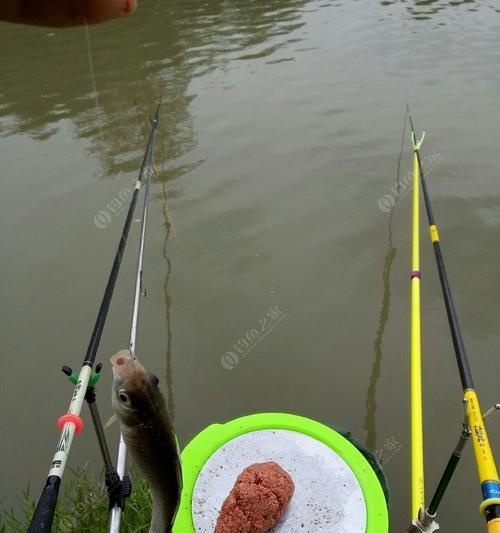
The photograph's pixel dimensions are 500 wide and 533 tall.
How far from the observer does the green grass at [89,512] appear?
2672 mm

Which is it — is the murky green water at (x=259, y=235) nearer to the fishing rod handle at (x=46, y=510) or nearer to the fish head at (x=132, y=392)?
the fishing rod handle at (x=46, y=510)

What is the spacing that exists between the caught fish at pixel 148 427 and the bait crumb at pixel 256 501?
0.74 m

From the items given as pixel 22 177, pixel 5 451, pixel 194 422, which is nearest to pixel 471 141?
pixel 194 422

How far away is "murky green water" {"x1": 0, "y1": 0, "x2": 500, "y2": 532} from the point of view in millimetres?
3787

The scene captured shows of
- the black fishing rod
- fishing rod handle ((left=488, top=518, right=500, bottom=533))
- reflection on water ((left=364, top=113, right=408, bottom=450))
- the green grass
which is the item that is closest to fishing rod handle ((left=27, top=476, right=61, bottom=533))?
the black fishing rod

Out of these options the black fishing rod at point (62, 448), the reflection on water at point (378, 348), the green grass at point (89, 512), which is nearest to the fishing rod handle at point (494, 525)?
the black fishing rod at point (62, 448)

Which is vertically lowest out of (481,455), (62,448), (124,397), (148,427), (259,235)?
(259,235)

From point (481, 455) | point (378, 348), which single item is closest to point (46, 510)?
point (481, 455)

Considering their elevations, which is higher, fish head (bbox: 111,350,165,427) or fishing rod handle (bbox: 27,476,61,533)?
fish head (bbox: 111,350,165,427)

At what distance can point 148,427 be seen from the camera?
1.24m

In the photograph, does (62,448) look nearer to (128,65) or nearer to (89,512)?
(89,512)

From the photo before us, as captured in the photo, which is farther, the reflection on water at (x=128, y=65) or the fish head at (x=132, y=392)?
the reflection on water at (x=128, y=65)

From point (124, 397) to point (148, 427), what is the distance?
0.11 m

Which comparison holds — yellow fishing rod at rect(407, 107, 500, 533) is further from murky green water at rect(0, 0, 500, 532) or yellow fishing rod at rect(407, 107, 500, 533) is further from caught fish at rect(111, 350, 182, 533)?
murky green water at rect(0, 0, 500, 532)
